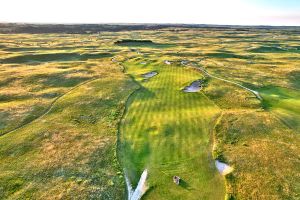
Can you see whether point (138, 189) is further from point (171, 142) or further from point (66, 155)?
point (66, 155)

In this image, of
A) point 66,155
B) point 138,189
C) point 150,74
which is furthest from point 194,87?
point 138,189

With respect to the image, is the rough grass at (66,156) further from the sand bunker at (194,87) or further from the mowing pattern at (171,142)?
the sand bunker at (194,87)

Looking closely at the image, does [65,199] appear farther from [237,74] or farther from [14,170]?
[237,74]

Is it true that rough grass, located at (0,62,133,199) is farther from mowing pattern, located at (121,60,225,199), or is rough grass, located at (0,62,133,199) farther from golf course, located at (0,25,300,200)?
mowing pattern, located at (121,60,225,199)

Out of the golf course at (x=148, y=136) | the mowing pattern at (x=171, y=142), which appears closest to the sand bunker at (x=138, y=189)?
the golf course at (x=148, y=136)

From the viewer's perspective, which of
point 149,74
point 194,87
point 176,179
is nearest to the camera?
point 176,179

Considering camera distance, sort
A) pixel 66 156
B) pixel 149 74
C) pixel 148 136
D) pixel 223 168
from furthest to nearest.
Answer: pixel 149 74 < pixel 148 136 < pixel 66 156 < pixel 223 168

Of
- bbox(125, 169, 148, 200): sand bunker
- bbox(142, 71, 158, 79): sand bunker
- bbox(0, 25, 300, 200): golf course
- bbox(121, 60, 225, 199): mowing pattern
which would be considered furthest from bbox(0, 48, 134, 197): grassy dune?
bbox(142, 71, 158, 79): sand bunker
